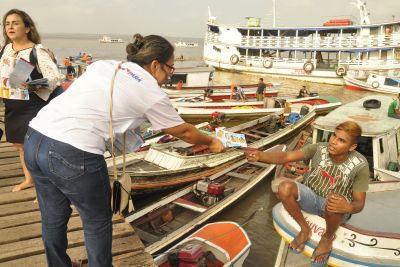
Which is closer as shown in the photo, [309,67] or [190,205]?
[190,205]

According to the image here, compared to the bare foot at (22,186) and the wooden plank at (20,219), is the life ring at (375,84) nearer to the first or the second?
the bare foot at (22,186)

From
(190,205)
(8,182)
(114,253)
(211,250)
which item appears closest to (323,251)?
(211,250)

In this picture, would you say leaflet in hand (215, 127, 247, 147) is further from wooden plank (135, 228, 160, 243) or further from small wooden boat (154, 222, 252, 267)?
wooden plank (135, 228, 160, 243)

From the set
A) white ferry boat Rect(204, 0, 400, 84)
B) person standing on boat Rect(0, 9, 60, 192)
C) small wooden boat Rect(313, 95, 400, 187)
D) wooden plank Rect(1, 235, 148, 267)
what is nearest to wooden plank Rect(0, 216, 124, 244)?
wooden plank Rect(1, 235, 148, 267)

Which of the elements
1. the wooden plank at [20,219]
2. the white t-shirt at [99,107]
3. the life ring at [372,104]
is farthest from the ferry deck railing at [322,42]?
the white t-shirt at [99,107]

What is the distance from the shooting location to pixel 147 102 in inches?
90.6

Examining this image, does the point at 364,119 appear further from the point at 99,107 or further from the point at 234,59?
the point at 234,59

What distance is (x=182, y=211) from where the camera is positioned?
8.26 m

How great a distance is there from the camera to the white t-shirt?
7.43ft

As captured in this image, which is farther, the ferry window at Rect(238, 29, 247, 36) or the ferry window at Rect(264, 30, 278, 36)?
the ferry window at Rect(238, 29, 247, 36)

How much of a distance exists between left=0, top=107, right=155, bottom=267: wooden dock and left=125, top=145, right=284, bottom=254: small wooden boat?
251 cm

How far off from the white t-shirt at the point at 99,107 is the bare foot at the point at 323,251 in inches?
104

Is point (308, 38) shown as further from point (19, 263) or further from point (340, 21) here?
point (19, 263)

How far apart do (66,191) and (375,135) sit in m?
7.55
